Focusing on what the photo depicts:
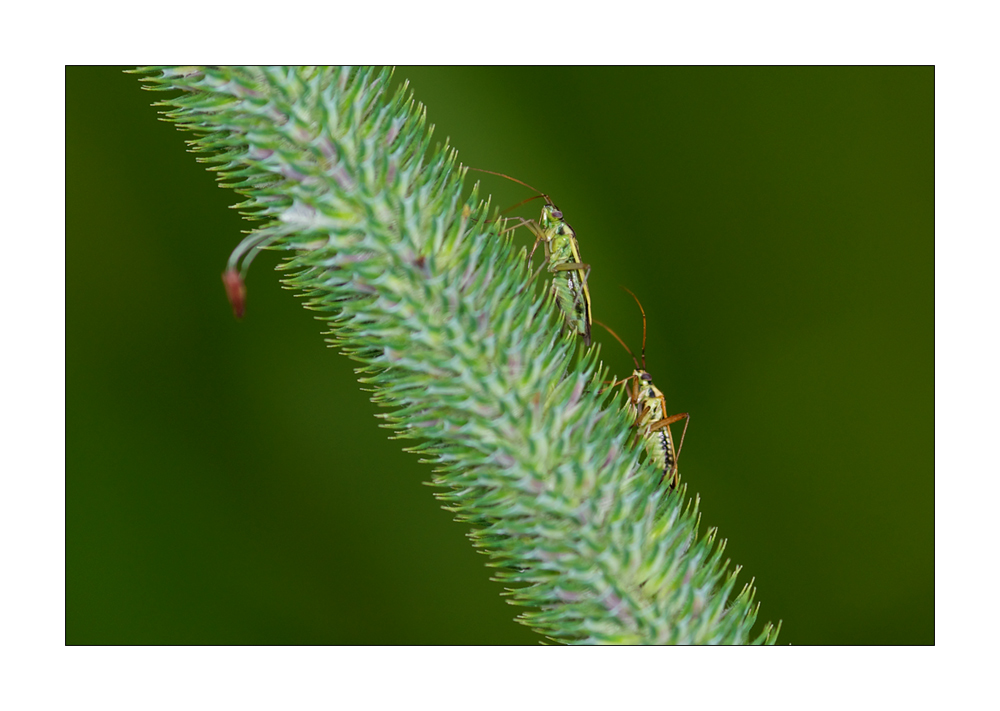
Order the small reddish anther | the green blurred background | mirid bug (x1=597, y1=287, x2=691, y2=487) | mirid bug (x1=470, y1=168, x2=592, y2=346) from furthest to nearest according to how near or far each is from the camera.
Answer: the green blurred background < mirid bug (x1=470, y1=168, x2=592, y2=346) < mirid bug (x1=597, y1=287, x2=691, y2=487) < the small reddish anther

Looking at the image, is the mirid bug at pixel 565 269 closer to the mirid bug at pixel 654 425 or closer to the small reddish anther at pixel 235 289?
the mirid bug at pixel 654 425

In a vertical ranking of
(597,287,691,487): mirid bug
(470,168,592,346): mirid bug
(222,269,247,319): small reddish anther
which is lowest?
(597,287,691,487): mirid bug

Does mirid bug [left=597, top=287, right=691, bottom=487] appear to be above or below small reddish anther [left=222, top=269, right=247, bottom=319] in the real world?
below

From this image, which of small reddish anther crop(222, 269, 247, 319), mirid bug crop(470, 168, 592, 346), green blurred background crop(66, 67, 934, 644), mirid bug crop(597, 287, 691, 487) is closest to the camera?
small reddish anther crop(222, 269, 247, 319)

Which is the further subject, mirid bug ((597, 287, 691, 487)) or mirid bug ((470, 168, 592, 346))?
mirid bug ((470, 168, 592, 346))

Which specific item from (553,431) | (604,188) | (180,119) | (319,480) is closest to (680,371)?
(604,188)

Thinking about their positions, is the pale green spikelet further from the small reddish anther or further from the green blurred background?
the green blurred background

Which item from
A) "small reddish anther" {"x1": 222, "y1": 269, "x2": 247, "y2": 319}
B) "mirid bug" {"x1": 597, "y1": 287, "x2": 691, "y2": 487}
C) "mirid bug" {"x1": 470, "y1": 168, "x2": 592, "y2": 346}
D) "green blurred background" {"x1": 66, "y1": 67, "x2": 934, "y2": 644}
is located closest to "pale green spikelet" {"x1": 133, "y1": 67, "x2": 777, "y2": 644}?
"small reddish anther" {"x1": 222, "y1": 269, "x2": 247, "y2": 319}

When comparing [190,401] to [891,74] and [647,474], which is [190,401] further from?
[891,74]
